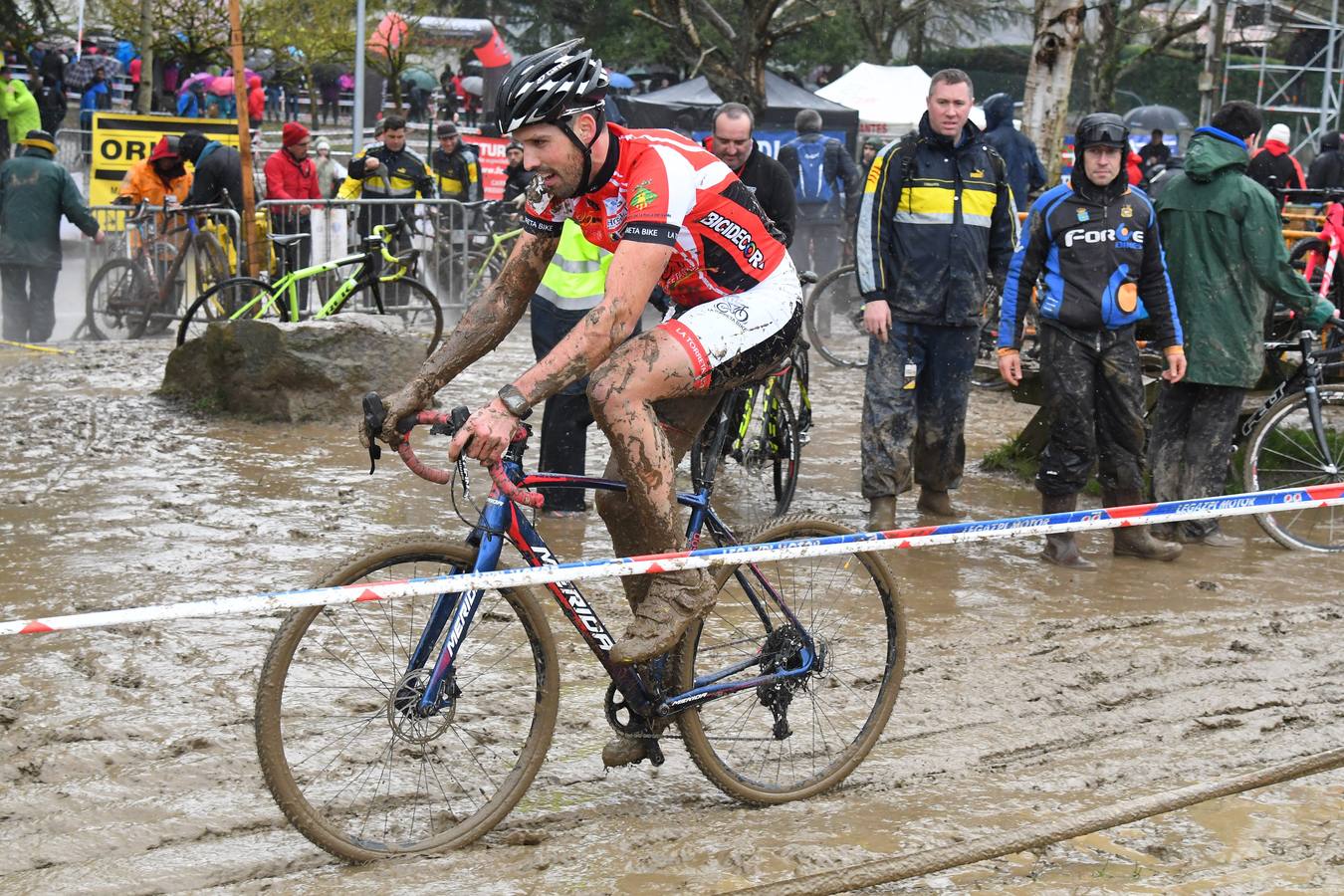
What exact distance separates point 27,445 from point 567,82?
6.23 metres

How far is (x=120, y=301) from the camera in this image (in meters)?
13.7

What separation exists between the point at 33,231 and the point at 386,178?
3.27m

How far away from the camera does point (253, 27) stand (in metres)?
29.4

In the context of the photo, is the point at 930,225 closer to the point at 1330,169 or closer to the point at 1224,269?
the point at 1224,269

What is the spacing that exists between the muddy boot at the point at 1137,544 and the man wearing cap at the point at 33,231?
384 inches

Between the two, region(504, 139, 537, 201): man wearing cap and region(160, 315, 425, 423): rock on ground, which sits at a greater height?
region(504, 139, 537, 201): man wearing cap

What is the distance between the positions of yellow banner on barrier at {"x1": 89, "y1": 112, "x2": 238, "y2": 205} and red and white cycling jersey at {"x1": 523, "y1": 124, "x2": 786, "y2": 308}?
43.9ft

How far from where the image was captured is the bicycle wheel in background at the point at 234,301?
11.6m

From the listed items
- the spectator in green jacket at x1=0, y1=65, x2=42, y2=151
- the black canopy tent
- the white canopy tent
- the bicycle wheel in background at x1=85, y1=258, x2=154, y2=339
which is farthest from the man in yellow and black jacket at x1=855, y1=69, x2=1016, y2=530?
the white canopy tent

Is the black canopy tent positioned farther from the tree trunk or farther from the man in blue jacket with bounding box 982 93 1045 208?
the man in blue jacket with bounding box 982 93 1045 208

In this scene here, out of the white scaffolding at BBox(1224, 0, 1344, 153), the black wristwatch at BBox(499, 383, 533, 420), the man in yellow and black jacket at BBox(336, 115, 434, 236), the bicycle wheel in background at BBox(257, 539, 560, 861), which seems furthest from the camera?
the white scaffolding at BBox(1224, 0, 1344, 153)

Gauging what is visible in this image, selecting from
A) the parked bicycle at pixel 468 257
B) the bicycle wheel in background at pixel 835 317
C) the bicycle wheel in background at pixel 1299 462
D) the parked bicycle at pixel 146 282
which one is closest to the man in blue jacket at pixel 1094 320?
the bicycle wheel in background at pixel 1299 462

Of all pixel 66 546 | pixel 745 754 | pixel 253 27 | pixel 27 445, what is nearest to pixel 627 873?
pixel 745 754

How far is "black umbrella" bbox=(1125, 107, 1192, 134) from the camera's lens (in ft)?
92.2
